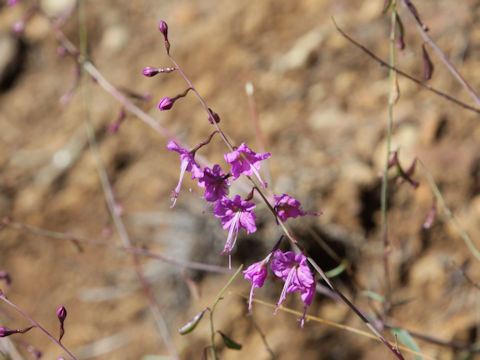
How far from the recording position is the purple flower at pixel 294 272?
105 cm

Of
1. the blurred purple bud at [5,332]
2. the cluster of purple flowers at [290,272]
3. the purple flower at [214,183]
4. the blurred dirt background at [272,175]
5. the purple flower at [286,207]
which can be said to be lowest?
the blurred dirt background at [272,175]

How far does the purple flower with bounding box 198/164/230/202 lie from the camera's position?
1058mm

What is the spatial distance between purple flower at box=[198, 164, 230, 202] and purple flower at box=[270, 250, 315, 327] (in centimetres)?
17

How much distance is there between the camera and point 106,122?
325cm

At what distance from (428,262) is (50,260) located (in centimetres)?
206

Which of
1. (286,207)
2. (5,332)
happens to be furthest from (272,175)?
(5,332)

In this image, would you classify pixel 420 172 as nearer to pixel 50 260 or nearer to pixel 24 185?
pixel 50 260

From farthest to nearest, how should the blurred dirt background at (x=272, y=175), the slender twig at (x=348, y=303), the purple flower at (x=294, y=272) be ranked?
the blurred dirt background at (x=272, y=175)
the purple flower at (x=294, y=272)
the slender twig at (x=348, y=303)

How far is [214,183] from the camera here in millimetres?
1067

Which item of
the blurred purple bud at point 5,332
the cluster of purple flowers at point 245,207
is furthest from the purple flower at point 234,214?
the blurred purple bud at point 5,332

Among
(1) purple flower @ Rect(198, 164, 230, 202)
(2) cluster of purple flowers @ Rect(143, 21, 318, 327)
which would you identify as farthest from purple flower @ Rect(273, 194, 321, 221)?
(1) purple flower @ Rect(198, 164, 230, 202)

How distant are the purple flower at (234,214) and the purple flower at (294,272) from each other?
0.27 ft

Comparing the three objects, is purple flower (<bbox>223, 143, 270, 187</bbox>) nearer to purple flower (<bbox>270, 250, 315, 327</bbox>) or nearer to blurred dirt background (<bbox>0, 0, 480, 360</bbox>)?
purple flower (<bbox>270, 250, 315, 327</bbox>)

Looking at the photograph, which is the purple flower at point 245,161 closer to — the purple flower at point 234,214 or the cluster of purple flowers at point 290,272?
the purple flower at point 234,214
